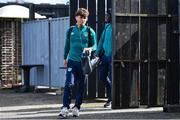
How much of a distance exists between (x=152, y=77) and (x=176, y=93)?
0.56m

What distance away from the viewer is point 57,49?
1780 cm

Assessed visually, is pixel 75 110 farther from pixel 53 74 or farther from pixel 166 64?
pixel 53 74

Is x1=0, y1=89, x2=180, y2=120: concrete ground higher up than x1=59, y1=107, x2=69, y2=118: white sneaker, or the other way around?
x1=59, y1=107, x2=69, y2=118: white sneaker

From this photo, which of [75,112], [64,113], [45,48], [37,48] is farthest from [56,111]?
[37,48]

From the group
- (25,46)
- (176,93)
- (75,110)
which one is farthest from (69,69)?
(25,46)

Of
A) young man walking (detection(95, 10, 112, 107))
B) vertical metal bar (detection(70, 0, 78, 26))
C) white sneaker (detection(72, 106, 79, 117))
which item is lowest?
white sneaker (detection(72, 106, 79, 117))

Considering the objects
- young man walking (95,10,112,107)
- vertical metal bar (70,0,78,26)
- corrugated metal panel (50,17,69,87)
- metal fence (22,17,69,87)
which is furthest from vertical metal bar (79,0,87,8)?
corrugated metal panel (50,17,69,87)

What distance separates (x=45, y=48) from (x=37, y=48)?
2.17ft

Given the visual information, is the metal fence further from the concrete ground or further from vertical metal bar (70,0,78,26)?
the concrete ground

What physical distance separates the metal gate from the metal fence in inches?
210

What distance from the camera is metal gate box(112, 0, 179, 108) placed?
38.7 ft

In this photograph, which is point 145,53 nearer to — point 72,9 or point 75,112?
point 75,112

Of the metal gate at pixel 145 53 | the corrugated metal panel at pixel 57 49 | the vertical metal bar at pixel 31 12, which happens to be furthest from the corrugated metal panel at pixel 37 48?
the metal gate at pixel 145 53

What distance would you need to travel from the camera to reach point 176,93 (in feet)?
39.4
